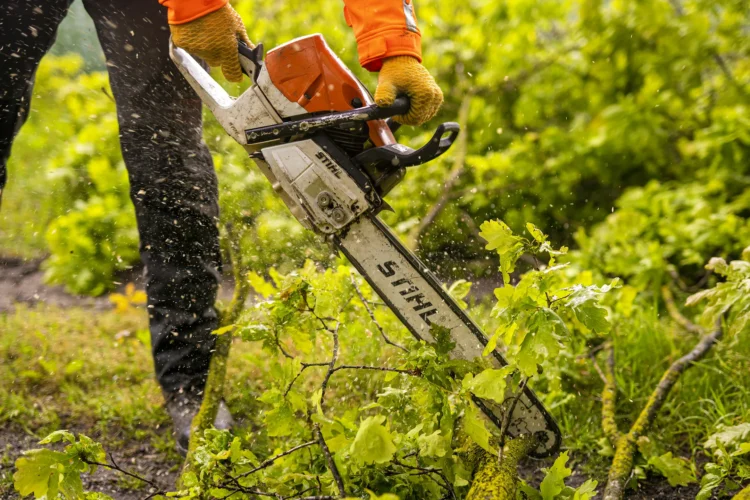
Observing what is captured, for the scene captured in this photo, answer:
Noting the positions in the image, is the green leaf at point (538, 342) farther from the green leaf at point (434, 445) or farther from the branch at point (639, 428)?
the branch at point (639, 428)

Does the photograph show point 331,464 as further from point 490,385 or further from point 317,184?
point 317,184

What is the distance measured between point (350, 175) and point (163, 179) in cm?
87

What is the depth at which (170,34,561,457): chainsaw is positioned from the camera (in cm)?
161

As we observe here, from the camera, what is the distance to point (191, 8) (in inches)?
67.1

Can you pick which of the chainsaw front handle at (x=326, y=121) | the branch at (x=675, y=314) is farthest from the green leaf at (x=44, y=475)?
the branch at (x=675, y=314)

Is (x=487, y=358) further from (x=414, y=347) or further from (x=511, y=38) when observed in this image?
(x=511, y=38)

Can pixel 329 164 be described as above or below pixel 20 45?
below

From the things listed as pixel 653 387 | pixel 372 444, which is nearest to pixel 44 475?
pixel 372 444

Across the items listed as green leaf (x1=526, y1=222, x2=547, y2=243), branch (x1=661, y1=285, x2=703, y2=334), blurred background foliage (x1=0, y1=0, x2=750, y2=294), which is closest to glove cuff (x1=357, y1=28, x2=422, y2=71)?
green leaf (x1=526, y1=222, x2=547, y2=243)

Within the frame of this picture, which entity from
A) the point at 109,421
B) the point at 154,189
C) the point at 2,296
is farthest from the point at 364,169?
the point at 2,296

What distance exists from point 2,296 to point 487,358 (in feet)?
12.4

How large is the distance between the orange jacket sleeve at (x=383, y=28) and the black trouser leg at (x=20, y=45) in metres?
1.09

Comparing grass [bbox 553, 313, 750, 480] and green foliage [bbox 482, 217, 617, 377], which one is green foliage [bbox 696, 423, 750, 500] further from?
green foliage [bbox 482, 217, 617, 377]

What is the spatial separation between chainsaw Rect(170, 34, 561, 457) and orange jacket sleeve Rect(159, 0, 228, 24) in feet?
0.69
